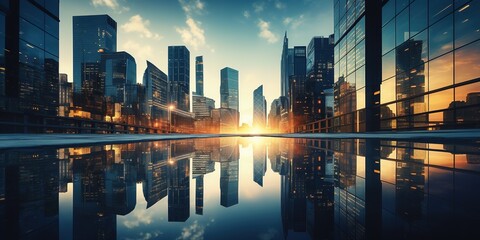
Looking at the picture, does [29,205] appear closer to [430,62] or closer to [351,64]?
[430,62]

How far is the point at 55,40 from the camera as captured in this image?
87.0 ft

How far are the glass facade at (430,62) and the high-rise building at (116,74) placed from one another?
689 feet

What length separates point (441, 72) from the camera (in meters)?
14.8

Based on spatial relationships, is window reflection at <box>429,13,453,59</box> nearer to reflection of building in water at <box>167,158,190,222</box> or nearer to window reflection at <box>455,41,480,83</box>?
window reflection at <box>455,41,480,83</box>

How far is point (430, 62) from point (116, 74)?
223436mm

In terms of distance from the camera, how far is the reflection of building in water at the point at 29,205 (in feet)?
3.86

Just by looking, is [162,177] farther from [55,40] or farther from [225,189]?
[55,40]

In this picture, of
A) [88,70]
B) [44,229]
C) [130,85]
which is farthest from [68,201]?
[88,70]

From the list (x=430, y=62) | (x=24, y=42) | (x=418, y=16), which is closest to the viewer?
(x=430, y=62)

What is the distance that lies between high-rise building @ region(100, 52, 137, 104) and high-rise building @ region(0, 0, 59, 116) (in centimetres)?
18242

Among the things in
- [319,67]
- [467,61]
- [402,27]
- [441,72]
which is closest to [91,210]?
[467,61]

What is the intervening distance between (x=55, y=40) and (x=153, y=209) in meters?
36.4

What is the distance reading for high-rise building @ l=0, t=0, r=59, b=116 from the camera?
22938mm

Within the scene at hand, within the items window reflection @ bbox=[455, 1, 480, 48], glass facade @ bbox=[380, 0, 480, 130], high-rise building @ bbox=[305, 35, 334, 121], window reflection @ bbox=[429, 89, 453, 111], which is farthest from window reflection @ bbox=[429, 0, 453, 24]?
high-rise building @ bbox=[305, 35, 334, 121]
